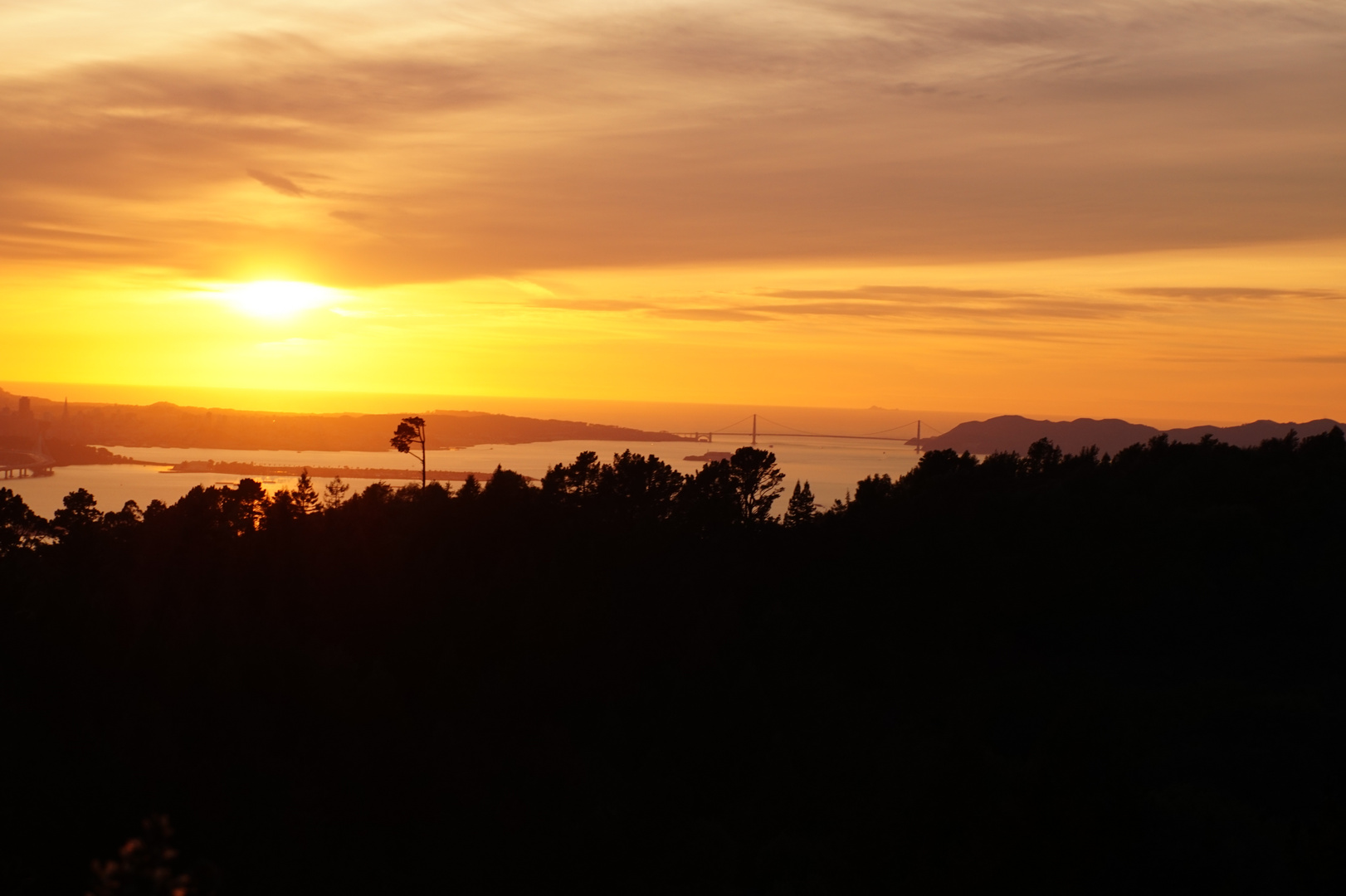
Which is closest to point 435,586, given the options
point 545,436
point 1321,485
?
point 1321,485

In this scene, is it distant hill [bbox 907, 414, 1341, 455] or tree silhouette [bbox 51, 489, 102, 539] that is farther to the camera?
distant hill [bbox 907, 414, 1341, 455]

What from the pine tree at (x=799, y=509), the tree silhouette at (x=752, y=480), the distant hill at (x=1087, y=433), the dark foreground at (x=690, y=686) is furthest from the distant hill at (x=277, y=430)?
the pine tree at (x=799, y=509)

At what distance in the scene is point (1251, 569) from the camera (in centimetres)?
3531

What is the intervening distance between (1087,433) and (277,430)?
10480 centimetres

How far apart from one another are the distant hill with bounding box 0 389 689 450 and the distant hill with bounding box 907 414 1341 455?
48.0m

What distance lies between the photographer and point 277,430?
146000 millimetres

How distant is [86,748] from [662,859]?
1235 centimetres

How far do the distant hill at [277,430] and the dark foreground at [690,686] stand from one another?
10244 centimetres

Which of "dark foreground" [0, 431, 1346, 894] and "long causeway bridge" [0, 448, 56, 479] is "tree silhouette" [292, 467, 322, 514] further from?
"long causeway bridge" [0, 448, 56, 479]

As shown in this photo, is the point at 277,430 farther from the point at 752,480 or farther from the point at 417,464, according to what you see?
the point at 752,480

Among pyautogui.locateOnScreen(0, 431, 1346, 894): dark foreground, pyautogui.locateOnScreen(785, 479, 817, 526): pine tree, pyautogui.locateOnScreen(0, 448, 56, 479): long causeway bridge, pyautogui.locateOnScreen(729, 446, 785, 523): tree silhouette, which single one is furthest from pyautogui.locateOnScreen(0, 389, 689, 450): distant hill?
pyautogui.locateOnScreen(785, 479, 817, 526): pine tree

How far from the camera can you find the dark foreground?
19.4 m

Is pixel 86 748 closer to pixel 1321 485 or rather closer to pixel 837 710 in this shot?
pixel 837 710

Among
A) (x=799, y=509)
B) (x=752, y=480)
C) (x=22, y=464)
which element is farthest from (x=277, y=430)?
(x=799, y=509)
